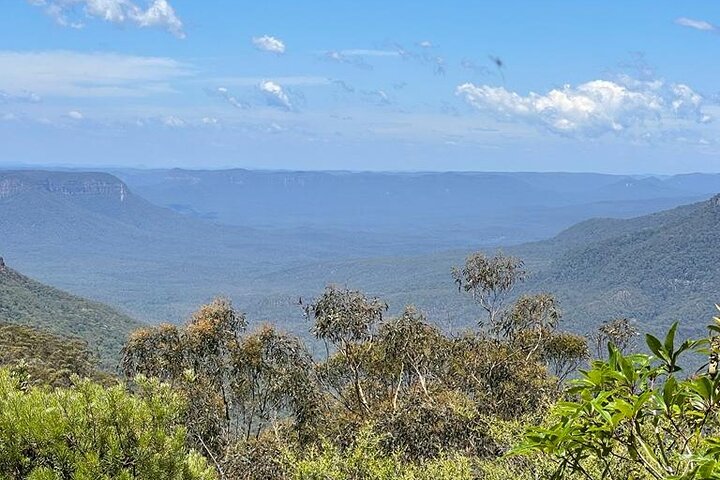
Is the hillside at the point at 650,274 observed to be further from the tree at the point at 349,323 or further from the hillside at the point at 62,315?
the tree at the point at 349,323

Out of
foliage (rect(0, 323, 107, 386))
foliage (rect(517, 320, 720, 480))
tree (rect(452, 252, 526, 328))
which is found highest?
foliage (rect(517, 320, 720, 480))

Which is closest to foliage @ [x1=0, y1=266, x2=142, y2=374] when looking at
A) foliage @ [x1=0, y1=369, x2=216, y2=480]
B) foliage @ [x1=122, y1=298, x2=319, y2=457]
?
foliage @ [x1=122, y1=298, x2=319, y2=457]

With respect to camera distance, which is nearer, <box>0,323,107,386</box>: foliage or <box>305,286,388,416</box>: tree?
<box>305,286,388,416</box>: tree

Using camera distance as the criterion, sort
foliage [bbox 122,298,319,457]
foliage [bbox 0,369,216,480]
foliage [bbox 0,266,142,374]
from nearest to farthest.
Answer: foliage [bbox 0,369,216,480], foliage [bbox 122,298,319,457], foliage [bbox 0,266,142,374]

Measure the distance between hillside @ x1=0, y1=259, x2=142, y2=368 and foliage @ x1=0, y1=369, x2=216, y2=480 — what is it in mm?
56724

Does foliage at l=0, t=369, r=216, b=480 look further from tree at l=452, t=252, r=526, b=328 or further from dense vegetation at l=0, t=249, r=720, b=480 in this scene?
tree at l=452, t=252, r=526, b=328

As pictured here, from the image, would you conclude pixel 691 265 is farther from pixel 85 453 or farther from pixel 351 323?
pixel 85 453

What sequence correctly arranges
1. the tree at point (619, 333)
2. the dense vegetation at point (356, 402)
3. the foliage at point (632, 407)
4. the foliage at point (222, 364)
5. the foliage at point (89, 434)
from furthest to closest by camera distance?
the tree at point (619, 333) < the foliage at point (222, 364) < the foliage at point (89, 434) < the dense vegetation at point (356, 402) < the foliage at point (632, 407)

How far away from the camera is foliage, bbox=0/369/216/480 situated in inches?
326

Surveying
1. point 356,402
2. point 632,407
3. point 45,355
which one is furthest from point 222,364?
point 632,407

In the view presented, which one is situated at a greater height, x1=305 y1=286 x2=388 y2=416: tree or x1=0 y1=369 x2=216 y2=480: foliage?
x1=0 y1=369 x2=216 y2=480: foliage

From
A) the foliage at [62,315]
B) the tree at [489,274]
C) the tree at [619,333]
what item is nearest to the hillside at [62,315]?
the foliage at [62,315]

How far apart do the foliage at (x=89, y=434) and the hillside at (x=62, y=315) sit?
56.7 metres

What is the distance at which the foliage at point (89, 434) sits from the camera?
8.29m
